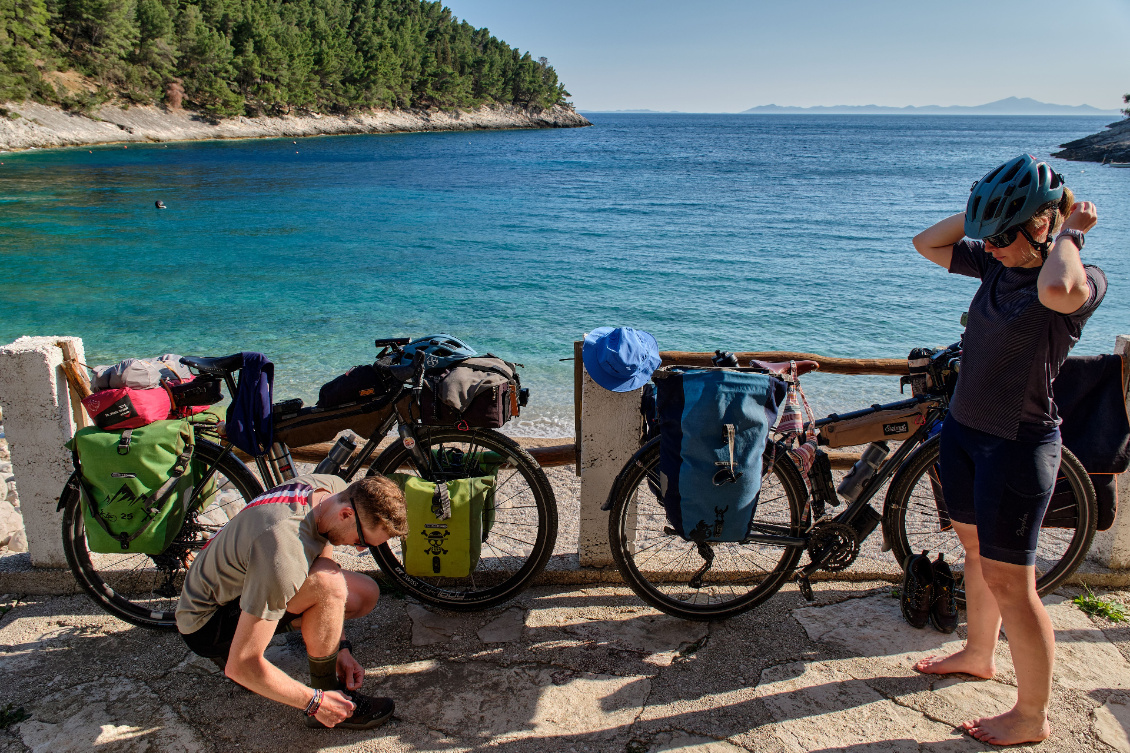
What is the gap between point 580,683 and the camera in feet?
10.4

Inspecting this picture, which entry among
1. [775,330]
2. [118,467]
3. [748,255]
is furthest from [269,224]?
[118,467]

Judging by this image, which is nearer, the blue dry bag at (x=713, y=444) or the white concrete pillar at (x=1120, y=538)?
the blue dry bag at (x=713, y=444)

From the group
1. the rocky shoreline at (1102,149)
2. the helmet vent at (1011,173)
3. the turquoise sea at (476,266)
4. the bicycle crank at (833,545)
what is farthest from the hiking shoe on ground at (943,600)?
Answer: the rocky shoreline at (1102,149)

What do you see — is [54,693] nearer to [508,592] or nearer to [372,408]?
[372,408]

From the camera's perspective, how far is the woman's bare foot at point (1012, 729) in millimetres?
2756

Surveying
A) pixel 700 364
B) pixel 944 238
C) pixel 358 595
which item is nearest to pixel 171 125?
pixel 700 364

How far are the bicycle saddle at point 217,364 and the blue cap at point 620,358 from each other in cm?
170

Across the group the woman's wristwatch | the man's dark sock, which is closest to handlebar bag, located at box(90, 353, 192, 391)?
the man's dark sock

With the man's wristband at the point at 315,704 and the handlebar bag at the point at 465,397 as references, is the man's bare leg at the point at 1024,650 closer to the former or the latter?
the handlebar bag at the point at 465,397

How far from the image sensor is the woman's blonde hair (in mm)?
2572

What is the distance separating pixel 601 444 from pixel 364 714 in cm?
167

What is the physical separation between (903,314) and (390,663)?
19.3 m

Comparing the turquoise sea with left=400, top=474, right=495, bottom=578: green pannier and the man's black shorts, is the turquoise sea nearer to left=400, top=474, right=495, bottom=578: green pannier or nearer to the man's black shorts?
left=400, top=474, right=495, bottom=578: green pannier

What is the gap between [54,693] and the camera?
310cm
